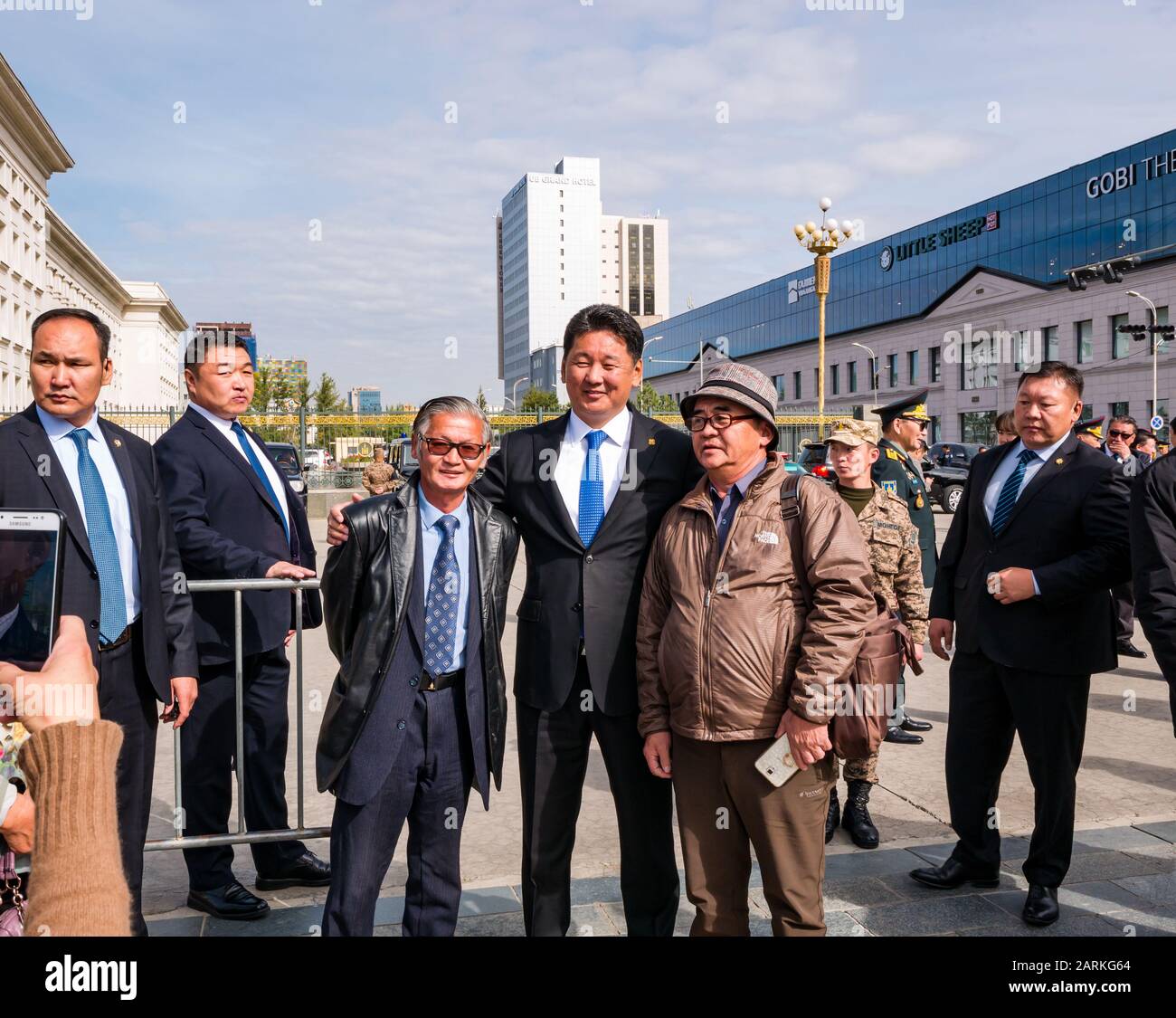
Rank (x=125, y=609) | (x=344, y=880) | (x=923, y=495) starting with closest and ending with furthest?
(x=344, y=880) → (x=125, y=609) → (x=923, y=495)

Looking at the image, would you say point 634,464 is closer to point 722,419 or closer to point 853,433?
point 722,419

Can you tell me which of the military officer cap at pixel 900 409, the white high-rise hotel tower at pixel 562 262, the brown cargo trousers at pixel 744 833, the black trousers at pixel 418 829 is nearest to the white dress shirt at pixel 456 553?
the black trousers at pixel 418 829

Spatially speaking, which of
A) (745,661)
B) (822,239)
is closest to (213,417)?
(745,661)

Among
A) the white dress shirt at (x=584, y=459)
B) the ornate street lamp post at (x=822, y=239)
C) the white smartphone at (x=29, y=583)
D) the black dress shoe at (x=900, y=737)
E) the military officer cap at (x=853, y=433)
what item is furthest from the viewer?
the ornate street lamp post at (x=822, y=239)

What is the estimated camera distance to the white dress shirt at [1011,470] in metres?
3.85

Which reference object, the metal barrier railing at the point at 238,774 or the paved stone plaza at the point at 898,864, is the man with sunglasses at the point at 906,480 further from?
the metal barrier railing at the point at 238,774

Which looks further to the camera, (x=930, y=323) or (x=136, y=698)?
(x=930, y=323)

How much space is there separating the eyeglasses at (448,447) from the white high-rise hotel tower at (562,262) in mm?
122384

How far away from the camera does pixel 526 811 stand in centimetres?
319

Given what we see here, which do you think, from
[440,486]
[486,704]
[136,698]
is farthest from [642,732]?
[136,698]

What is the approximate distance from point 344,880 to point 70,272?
6816 cm

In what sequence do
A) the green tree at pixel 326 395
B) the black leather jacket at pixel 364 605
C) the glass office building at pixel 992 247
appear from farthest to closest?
1. the green tree at pixel 326 395
2. the glass office building at pixel 992 247
3. the black leather jacket at pixel 364 605

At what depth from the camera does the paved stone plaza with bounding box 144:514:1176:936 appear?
3475 mm
